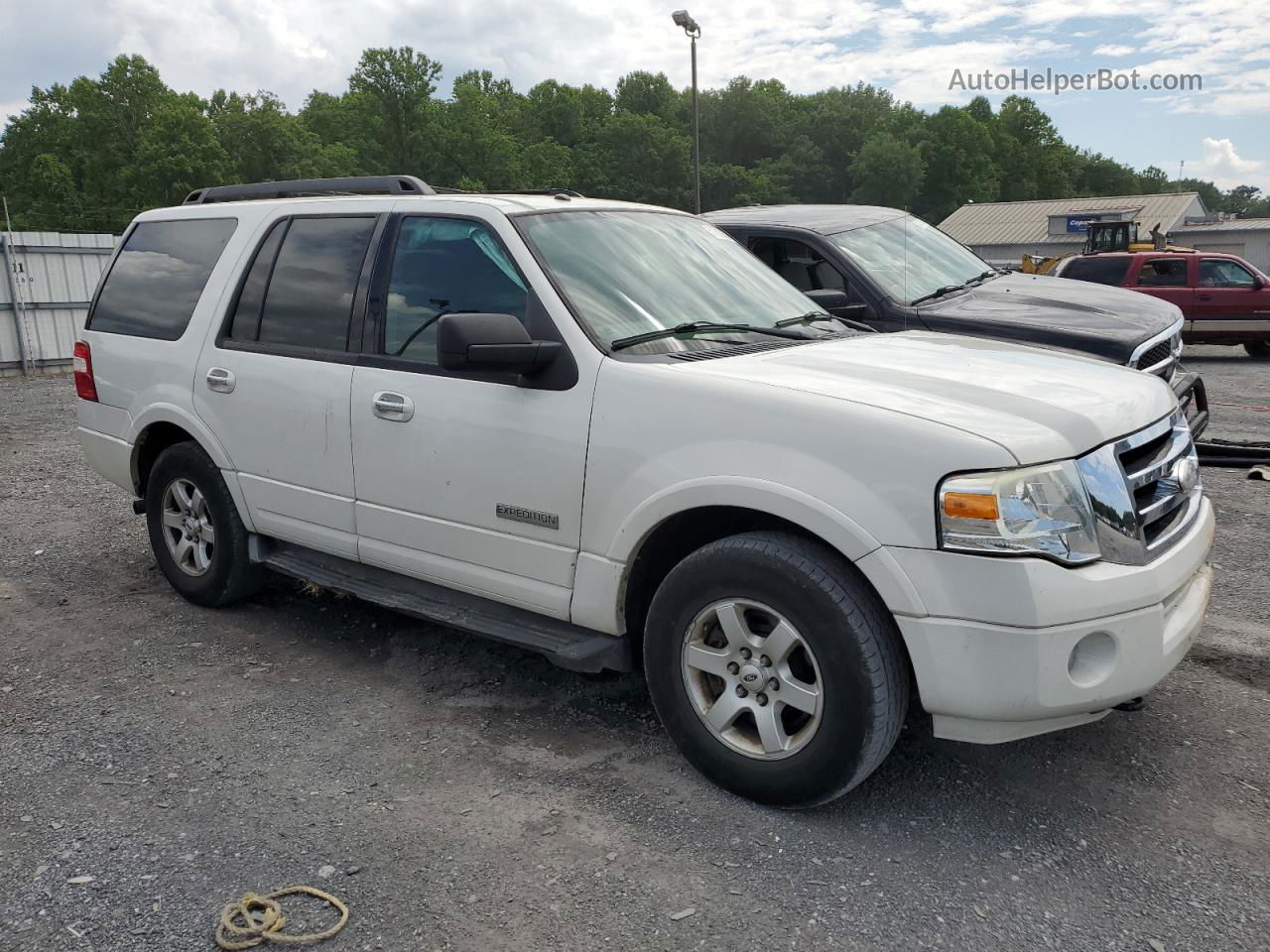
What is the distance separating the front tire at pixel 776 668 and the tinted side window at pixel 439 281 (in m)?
1.26

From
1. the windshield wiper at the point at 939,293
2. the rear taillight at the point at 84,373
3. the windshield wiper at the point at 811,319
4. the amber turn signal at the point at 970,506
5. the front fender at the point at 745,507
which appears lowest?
the front fender at the point at 745,507

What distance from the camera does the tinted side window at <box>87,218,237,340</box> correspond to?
4980 mm

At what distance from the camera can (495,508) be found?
3.73 metres

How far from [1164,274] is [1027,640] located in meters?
18.0

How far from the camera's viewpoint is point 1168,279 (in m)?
18.3

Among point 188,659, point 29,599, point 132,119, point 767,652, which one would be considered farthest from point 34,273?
point 132,119

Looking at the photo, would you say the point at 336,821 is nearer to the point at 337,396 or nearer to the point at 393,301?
the point at 337,396

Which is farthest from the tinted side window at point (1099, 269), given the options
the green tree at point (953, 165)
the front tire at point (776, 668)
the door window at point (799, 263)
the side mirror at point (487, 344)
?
the green tree at point (953, 165)

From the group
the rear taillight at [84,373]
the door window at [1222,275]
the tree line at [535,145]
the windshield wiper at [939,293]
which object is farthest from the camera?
the tree line at [535,145]

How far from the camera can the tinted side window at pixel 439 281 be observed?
12.7 feet

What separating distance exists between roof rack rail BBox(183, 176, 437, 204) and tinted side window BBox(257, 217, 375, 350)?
235 millimetres

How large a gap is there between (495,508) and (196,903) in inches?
59.6

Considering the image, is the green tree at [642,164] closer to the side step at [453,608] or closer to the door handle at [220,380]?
the door handle at [220,380]

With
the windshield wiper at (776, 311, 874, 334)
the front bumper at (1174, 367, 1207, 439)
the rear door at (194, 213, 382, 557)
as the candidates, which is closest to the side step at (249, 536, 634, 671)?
the rear door at (194, 213, 382, 557)
